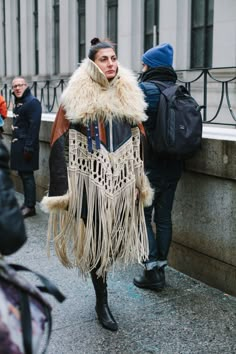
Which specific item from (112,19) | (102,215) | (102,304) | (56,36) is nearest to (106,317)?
(102,304)

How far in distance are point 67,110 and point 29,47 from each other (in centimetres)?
2172

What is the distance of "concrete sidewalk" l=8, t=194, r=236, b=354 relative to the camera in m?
3.78

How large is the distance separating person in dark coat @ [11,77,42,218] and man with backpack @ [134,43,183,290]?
304 centimetres

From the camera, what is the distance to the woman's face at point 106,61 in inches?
153

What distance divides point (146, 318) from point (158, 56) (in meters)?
2.09

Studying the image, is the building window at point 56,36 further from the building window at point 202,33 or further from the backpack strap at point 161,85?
the backpack strap at point 161,85

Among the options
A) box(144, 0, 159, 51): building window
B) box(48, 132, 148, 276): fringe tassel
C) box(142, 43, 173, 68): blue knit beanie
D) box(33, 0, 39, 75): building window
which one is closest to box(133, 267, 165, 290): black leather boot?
box(48, 132, 148, 276): fringe tassel

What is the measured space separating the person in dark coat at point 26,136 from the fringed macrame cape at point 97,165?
350 centimetres

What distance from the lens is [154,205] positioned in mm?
4777

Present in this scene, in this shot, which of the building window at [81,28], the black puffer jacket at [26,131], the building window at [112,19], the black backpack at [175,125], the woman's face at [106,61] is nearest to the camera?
the woman's face at [106,61]

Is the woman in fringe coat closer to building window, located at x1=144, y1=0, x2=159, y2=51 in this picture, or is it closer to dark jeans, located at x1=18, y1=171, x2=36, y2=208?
dark jeans, located at x1=18, y1=171, x2=36, y2=208

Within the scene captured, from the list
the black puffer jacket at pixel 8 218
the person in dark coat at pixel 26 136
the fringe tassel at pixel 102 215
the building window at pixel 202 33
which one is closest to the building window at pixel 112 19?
the building window at pixel 202 33

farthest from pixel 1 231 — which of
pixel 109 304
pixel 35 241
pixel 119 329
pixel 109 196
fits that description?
pixel 35 241

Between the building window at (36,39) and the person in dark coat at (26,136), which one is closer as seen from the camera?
the person in dark coat at (26,136)
